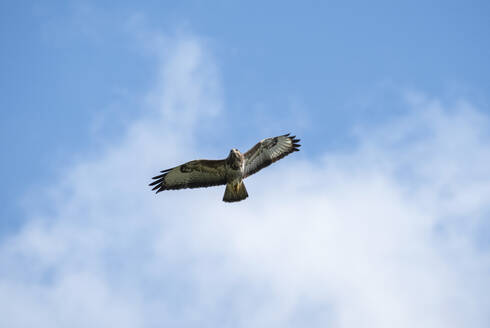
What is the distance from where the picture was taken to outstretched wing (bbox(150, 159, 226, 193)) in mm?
12812

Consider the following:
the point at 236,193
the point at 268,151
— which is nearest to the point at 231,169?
the point at 236,193

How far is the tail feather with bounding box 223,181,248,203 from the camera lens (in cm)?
1266

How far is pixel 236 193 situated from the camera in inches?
500

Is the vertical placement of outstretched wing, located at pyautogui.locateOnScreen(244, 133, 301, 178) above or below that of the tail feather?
above

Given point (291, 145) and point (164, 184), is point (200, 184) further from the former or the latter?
point (291, 145)

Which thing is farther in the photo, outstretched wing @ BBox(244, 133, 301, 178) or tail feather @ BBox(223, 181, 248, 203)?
outstretched wing @ BBox(244, 133, 301, 178)

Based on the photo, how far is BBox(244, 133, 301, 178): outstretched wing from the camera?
1300cm

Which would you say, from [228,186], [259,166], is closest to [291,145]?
[259,166]

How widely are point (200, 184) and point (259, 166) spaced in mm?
1374

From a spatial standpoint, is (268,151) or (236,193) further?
(268,151)

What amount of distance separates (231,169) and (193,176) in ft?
3.62

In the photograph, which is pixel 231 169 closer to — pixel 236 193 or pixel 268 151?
pixel 236 193

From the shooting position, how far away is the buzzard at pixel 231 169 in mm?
12594

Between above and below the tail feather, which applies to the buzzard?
above
